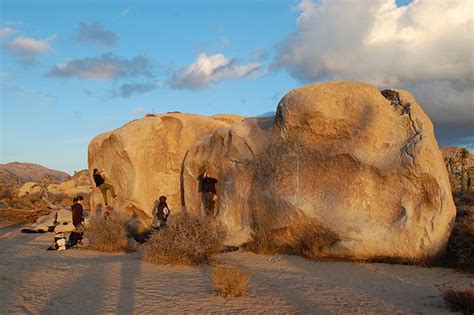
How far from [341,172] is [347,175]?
17 centimetres

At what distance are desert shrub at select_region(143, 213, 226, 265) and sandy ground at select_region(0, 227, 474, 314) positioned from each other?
344 mm

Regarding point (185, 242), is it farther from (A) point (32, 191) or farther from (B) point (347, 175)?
(A) point (32, 191)

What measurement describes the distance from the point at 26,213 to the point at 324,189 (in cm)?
2026

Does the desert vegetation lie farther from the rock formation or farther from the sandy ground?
the sandy ground

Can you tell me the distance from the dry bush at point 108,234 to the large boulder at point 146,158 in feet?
6.75

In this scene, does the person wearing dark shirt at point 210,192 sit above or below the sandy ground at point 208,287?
above

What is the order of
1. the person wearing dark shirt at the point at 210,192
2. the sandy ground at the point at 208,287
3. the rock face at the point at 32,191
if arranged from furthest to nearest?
the rock face at the point at 32,191 < the person wearing dark shirt at the point at 210,192 < the sandy ground at the point at 208,287

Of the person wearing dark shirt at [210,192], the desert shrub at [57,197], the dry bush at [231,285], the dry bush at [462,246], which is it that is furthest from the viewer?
the desert shrub at [57,197]

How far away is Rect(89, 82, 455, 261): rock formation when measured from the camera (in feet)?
35.0

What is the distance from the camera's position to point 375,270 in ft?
33.5

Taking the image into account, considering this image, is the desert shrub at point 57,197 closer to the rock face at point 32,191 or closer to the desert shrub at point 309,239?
the rock face at point 32,191

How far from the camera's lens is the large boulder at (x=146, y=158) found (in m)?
16.0

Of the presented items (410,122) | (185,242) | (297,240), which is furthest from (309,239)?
(410,122)

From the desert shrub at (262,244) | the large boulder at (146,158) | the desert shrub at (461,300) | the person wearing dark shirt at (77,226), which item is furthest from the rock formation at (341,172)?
the person wearing dark shirt at (77,226)
